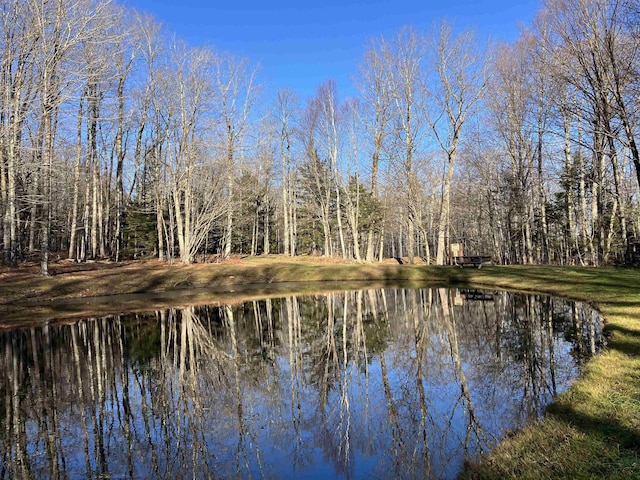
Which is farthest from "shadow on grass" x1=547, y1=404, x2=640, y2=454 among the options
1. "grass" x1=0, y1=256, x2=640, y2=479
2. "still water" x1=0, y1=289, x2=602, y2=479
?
"still water" x1=0, y1=289, x2=602, y2=479

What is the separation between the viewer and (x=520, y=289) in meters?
17.8

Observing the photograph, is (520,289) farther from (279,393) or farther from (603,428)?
(603,428)

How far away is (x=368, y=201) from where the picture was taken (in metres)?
38.8

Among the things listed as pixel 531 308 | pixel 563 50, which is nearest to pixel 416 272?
pixel 531 308

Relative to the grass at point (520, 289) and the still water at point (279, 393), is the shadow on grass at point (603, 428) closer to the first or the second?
the grass at point (520, 289)

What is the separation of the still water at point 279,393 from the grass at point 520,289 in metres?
0.48

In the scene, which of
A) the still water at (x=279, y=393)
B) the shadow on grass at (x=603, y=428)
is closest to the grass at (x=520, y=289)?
the shadow on grass at (x=603, y=428)

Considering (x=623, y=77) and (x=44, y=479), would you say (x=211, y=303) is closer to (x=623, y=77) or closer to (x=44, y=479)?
(x=44, y=479)

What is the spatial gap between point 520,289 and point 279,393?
14.8 m

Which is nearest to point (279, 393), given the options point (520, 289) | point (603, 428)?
point (603, 428)

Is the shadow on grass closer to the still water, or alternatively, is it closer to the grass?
the grass

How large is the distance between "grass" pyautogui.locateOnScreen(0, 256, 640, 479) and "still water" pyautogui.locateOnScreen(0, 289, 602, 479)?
481 mm

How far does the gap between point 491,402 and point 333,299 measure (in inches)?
462

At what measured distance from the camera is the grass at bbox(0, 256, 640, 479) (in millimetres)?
3584
